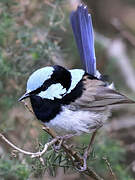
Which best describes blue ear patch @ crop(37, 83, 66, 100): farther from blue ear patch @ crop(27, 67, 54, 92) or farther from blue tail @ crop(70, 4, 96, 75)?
blue tail @ crop(70, 4, 96, 75)

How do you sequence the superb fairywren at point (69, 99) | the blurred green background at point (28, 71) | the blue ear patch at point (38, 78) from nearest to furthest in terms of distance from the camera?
the blue ear patch at point (38, 78)
the superb fairywren at point (69, 99)
the blurred green background at point (28, 71)

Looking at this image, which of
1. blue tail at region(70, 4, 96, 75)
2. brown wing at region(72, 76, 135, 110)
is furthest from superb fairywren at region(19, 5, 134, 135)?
blue tail at region(70, 4, 96, 75)

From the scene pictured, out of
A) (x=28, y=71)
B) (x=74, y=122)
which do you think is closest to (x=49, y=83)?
(x=74, y=122)

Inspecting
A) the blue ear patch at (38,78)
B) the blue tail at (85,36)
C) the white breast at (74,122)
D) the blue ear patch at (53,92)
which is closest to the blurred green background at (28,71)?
the blue tail at (85,36)

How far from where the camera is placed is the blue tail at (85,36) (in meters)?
3.44

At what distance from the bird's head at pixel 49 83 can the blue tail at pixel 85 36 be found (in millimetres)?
483

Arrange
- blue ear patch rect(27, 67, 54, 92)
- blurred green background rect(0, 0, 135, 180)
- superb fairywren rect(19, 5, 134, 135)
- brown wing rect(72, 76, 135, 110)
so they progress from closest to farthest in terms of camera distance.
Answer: blue ear patch rect(27, 67, 54, 92), superb fairywren rect(19, 5, 134, 135), brown wing rect(72, 76, 135, 110), blurred green background rect(0, 0, 135, 180)

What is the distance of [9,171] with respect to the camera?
9.49ft

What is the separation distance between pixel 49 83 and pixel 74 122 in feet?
0.94

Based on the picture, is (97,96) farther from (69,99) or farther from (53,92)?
(53,92)

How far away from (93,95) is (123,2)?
147 inches

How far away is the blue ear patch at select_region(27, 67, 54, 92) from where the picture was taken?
103 inches

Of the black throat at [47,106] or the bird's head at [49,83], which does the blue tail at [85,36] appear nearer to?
the bird's head at [49,83]

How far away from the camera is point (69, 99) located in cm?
289
